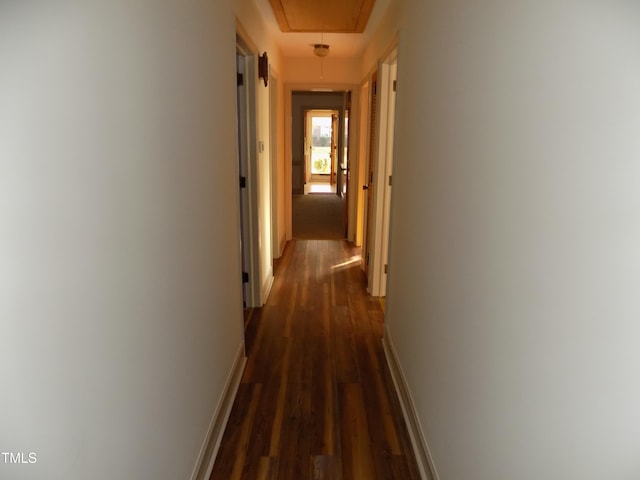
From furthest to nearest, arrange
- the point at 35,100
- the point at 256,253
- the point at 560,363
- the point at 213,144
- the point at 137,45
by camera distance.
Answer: the point at 256,253 → the point at 213,144 → the point at 137,45 → the point at 560,363 → the point at 35,100

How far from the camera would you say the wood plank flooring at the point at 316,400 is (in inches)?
77.0

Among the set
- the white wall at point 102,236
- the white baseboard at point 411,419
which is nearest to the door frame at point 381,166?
the white baseboard at point 411,419

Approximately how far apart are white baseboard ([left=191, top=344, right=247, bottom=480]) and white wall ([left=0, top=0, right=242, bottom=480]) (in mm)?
87

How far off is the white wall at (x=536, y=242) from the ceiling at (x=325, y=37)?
179 centimetres

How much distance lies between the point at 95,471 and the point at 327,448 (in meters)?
1.29

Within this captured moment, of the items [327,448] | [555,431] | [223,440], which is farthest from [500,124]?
[223,440]

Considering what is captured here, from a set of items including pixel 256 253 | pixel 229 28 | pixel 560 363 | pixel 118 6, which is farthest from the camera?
pixel 256 253

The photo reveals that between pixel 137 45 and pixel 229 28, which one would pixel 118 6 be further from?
pixel 229 28

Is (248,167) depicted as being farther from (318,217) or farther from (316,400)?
(318,217)

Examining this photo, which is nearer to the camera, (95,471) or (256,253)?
(95,471)

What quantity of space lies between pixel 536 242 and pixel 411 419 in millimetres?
1470

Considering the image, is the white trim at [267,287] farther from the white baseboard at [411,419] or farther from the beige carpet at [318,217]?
the beige carpet at [318,217]

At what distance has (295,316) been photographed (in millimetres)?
3580

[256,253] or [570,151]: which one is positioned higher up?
[570,151]
